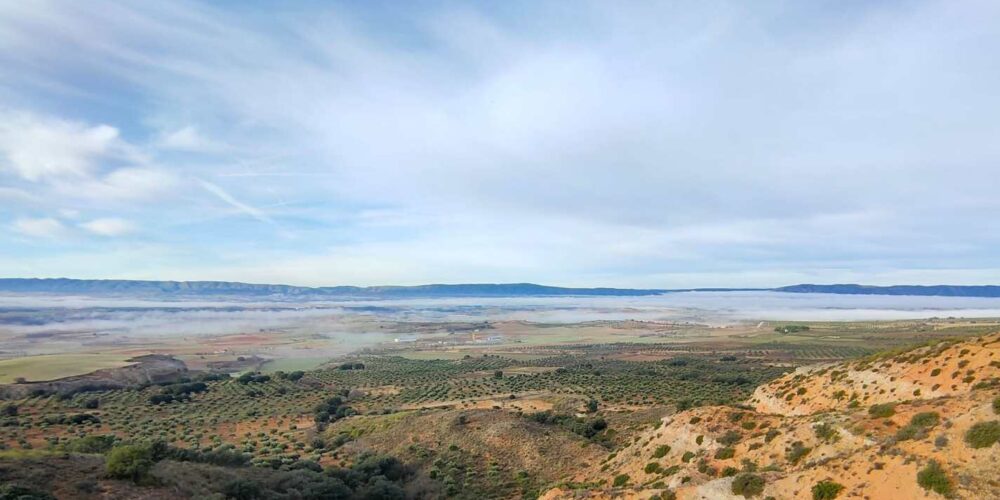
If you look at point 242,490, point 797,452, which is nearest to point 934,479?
point 797,452

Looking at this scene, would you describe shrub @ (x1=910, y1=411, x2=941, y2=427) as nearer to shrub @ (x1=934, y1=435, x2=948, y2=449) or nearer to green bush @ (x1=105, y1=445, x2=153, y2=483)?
shrub @ (x1=934, y1=435, x2=948, y2=449)

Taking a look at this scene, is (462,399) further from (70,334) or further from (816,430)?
(70,334)

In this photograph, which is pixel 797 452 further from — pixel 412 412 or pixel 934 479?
pixel 412 412

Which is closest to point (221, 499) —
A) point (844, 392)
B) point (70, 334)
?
point (844, 392)

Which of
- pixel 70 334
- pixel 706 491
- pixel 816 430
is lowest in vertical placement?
pixel 70 334

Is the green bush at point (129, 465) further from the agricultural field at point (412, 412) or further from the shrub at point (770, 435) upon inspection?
the shrub at point (770, 435)

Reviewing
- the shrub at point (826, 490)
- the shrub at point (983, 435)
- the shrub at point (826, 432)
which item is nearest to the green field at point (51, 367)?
the shrub at point (826, 432)
